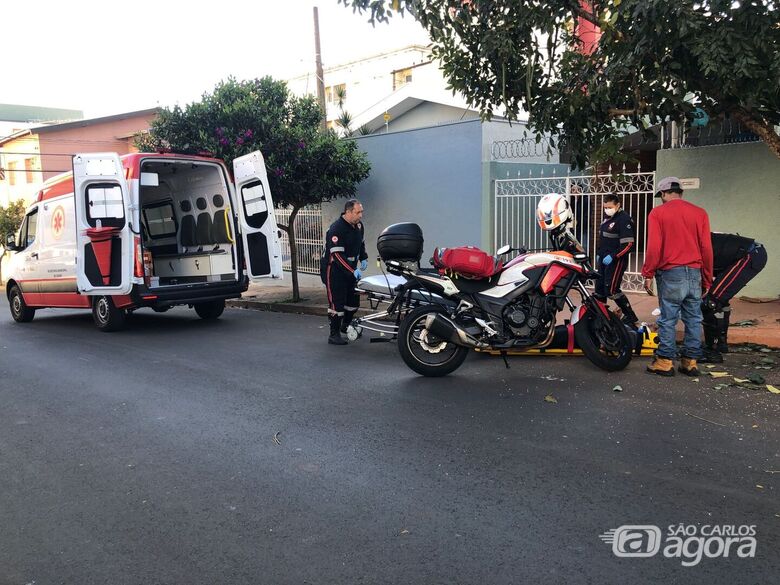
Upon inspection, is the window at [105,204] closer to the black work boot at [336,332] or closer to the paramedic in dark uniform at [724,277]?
the black work boot at [336,332]

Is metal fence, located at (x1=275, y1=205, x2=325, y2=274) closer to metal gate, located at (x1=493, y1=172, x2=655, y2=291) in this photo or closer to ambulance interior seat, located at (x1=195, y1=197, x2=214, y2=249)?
ambulance interior seat, located at (x1=195, y1=197, x2=214, y2=249)

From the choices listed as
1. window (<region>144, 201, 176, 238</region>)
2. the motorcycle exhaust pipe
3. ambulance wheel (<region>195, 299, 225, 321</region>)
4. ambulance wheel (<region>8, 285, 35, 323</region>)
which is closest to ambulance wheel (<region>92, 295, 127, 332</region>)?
ambulance wheel (<region>195, 299, 225, 321</region>)

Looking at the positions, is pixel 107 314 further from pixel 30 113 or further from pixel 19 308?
pixel 30 113

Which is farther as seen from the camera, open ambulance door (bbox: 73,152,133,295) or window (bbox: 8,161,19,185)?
window (bbox: 8,161,19,185)

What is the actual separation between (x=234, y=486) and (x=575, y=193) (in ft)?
26.0

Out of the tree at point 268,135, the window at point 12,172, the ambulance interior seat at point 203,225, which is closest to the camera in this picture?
the ambulance interior seat at point 203,225

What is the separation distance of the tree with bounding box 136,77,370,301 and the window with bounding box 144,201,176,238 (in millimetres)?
1285

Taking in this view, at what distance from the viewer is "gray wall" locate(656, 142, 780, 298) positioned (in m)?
8.88

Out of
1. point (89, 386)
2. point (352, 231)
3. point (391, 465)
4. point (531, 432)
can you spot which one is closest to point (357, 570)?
point (391, 465)

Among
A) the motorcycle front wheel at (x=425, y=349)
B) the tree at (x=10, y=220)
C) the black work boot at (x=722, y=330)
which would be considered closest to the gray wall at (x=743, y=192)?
the black work boot at (x=722, y=330)

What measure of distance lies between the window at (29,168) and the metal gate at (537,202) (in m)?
30.3

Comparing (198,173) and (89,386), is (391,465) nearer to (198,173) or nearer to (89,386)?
(89,386)

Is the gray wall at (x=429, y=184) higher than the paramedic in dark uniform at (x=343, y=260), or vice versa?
the gray wall at (x=429, y=184)

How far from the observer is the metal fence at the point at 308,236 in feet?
50.4
